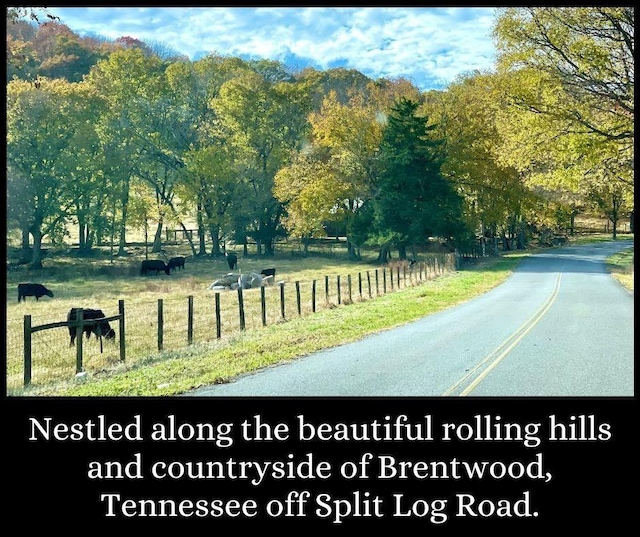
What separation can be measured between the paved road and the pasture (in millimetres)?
3680

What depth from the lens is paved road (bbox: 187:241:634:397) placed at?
312 inches

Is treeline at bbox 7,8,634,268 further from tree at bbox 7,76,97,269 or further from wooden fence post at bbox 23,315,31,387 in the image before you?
wooden fence post at bbox 23,315,31,387

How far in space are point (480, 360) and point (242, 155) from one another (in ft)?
143

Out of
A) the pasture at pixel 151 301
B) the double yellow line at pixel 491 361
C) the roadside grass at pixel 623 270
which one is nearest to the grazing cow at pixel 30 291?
the pasture at pixel 151 301

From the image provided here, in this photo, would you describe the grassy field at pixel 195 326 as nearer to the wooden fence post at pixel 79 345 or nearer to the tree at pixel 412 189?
the wooden fence post at pixel 79 345

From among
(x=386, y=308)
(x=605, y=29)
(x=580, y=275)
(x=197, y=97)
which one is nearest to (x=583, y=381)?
(x=386, y=308)

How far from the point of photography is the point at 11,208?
35938 mm

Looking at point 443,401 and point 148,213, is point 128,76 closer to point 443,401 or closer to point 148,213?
point 148,213

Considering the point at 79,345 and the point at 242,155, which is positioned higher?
the point at 242,155

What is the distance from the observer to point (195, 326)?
16.1 metres

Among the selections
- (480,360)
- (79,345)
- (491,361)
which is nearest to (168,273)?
(79,345)

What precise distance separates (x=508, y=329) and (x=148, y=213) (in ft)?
130

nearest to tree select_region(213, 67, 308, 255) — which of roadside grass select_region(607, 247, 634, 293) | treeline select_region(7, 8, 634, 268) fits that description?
treeline select_region(7, 8, 634, 268)

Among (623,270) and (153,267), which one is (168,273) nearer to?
(153,267)
